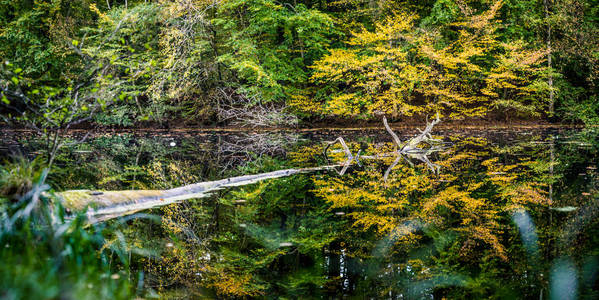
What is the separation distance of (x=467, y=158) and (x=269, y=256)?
6731 mm

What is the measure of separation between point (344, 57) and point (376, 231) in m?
13.0

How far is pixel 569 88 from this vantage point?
1772 cm

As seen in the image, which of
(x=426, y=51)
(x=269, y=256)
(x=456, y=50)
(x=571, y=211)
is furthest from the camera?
(x=456, y=50)

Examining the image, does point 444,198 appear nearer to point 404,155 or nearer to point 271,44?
point 404,155

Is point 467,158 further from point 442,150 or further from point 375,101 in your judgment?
point 375,101

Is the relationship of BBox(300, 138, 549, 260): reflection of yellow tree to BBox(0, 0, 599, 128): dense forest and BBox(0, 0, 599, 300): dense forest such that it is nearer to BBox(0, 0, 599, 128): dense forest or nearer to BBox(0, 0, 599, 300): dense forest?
BBox(0, 0, 599, 300): dense forest

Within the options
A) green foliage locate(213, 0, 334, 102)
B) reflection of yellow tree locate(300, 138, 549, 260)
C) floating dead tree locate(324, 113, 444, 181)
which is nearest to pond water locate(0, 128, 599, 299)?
reflection of yellow tree locate(300, 138, 549, 260)

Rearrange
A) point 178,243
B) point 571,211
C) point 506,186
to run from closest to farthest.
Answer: point 178,243 → point 571,211 → point 506,186

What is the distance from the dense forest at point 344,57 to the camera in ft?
52.4

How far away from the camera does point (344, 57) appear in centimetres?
1611

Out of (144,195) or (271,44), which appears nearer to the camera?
(144,195)

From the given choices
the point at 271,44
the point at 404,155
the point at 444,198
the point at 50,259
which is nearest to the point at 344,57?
the point at 271,44

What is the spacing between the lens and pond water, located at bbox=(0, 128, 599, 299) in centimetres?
295

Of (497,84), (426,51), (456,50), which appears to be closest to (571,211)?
(426,51)
